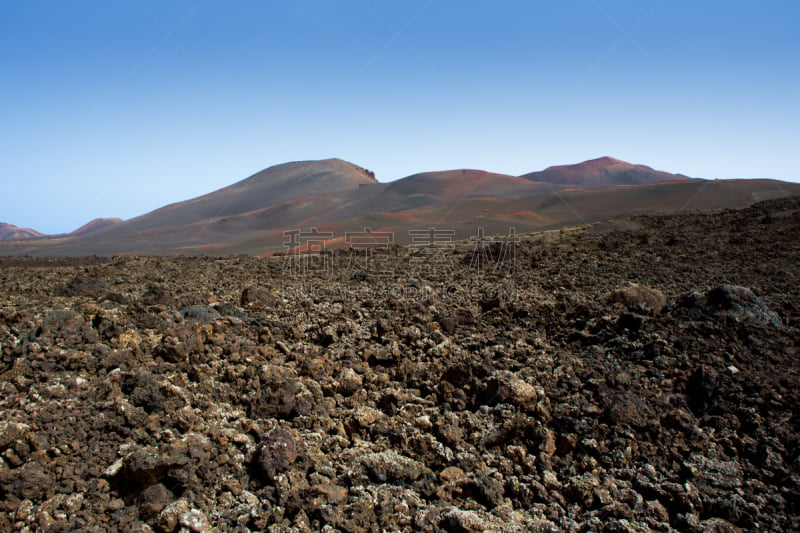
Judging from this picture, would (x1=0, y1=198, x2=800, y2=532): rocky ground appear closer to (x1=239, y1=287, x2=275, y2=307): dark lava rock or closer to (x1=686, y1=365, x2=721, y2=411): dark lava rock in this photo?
(x1=686, y1=365, x2=721, y2=411): dark lava rock

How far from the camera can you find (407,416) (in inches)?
124

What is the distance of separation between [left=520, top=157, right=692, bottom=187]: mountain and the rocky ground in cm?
6815

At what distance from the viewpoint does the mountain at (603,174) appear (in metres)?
67.9

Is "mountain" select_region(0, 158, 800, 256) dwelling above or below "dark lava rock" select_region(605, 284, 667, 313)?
above

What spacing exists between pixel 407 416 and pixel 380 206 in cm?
3925

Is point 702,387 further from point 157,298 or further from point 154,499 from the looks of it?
point 157,298

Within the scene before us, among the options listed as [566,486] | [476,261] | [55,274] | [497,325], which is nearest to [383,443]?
[566,486]

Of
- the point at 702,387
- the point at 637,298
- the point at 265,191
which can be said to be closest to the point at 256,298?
the point at 637,298

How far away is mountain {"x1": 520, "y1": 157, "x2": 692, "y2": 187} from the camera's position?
67875 mm

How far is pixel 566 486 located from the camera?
→ 8.23 ft

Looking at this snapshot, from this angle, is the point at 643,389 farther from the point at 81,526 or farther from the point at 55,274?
the point at 55,274

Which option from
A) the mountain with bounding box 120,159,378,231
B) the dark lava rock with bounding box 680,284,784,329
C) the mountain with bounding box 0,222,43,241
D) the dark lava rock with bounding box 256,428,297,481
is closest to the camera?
the dark lava rock with bounding box 256,428,297,481

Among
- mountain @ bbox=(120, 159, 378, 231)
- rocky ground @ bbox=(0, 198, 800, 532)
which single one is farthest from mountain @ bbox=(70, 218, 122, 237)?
rocky ground @ bbox=(0, 198, 800, 532)

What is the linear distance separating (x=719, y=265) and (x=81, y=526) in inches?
313
